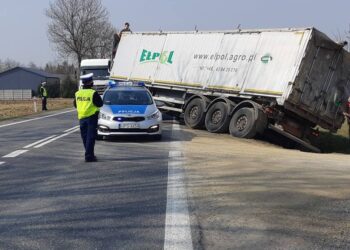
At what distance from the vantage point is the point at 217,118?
61.9ft

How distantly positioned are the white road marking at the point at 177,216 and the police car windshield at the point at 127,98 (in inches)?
248

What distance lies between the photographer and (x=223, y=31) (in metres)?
19.5

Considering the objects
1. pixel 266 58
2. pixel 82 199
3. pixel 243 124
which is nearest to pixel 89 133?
pixel 82 199

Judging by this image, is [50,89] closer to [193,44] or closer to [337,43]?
[193,44]

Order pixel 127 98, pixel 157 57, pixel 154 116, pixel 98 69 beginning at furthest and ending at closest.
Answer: pixel 98 69, pixel 157 57, pixel 127 98, pixel 154 116

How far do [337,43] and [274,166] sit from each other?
301 inches

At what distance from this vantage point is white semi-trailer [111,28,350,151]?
16000 millimetres

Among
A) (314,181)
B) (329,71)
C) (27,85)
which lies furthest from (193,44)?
(27,85)

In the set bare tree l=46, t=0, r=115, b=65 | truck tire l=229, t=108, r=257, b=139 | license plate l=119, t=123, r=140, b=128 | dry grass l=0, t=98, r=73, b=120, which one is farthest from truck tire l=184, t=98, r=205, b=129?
bare tree l=46, t=0, r=115, b=65

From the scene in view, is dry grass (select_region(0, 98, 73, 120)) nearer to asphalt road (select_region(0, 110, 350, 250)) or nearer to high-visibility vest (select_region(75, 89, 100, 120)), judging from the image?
high-visibility vest (select_region(75, 89, 100, 120))

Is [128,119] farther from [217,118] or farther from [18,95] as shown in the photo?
[18,95]

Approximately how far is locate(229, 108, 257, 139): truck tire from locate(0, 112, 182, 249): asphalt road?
4.83 metres

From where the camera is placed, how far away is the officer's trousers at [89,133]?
34.9 ft

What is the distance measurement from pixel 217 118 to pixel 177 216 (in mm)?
12859
